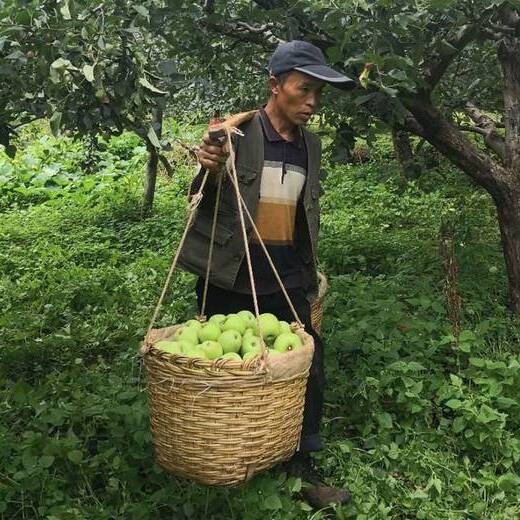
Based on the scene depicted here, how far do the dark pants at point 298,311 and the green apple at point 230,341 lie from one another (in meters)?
0.54

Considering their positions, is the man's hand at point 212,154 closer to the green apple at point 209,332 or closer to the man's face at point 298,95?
the man's face at point 298,95

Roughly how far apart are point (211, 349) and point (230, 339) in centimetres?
9

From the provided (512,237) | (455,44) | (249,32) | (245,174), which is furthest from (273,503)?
(512,237)

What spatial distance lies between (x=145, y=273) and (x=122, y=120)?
3.75m

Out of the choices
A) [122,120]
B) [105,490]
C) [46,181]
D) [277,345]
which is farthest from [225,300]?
[46,181]

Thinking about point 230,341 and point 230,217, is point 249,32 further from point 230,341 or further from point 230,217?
point 230,341

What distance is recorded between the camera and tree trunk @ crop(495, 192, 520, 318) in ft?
15.2

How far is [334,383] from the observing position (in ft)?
12.8

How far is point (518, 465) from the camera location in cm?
333

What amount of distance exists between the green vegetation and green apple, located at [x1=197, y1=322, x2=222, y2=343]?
34.0 inches

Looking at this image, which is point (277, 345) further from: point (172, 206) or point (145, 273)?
point (172, 206)

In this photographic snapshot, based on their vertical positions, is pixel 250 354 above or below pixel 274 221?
below

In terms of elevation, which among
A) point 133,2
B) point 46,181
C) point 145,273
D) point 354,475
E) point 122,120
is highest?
point 133,2

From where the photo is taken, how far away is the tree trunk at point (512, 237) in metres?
4.62
